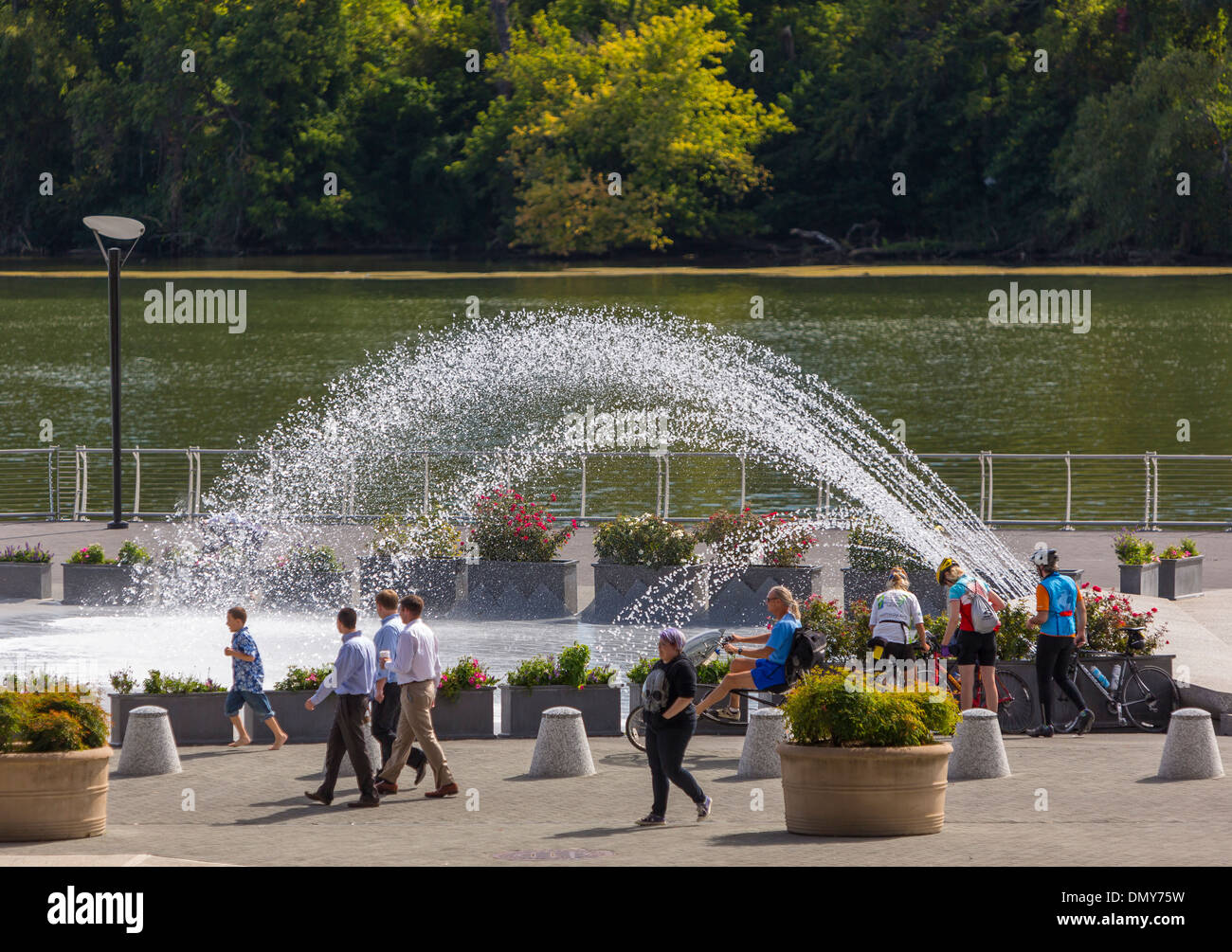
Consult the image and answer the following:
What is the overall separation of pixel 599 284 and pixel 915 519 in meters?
69.5

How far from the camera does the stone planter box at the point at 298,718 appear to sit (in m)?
17.0

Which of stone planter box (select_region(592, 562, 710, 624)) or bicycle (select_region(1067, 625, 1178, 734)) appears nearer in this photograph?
bicycle (select_region(1067, 625, 1178, 734))

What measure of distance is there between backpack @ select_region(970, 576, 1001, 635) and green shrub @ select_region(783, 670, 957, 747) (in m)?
4.05

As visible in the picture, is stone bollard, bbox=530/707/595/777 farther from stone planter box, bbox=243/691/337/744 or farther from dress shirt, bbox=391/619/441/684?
stone planter box, bbox=243/691/337/744

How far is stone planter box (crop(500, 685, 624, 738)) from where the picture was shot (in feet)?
55.6

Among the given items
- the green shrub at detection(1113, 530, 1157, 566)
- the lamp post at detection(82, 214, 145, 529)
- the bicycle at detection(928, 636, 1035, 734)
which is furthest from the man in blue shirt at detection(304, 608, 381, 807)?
the lamp post at detection(82, 214, 145, 529)

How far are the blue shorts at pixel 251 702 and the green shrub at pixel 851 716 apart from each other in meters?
5.77

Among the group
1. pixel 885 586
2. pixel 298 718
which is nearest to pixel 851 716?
pixel 298 718

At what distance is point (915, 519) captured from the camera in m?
25.6

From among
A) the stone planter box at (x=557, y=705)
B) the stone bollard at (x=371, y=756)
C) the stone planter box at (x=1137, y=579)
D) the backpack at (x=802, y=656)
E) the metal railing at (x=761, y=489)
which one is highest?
the metal railing at (x=761, y=489)

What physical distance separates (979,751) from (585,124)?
85.5m

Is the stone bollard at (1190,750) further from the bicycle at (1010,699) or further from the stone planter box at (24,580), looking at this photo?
the stone planter box at (24,580)

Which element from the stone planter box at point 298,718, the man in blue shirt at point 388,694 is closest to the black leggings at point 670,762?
the man in blue shirt at point 388,694

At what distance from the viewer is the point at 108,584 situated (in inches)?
949
